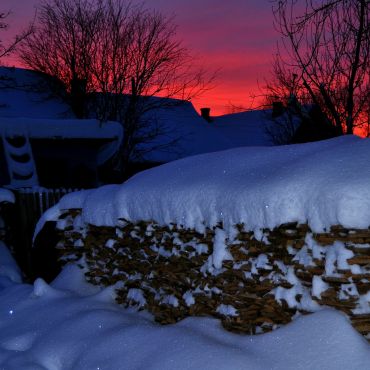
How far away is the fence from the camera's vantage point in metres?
11.0

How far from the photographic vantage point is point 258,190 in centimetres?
502

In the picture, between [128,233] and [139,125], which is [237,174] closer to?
[128,233]

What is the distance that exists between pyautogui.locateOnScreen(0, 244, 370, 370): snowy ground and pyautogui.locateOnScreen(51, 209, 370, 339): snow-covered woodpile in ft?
0.54

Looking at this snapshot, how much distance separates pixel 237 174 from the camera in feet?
18.7

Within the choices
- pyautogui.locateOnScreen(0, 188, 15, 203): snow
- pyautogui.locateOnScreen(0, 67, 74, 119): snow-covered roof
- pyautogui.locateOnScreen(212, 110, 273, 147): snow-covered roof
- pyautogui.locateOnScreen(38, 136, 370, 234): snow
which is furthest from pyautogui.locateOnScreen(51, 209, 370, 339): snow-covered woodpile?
pyautogui.locateOnScreen(212, 110, 273, 147): snow-covered roof

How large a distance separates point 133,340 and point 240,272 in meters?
1.31

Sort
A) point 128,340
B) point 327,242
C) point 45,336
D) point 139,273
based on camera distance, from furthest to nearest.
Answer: point 139,273, point 45,336, point 128,340, point 327,242

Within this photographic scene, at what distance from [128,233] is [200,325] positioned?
1.92 metres

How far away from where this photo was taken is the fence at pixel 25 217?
11.0m

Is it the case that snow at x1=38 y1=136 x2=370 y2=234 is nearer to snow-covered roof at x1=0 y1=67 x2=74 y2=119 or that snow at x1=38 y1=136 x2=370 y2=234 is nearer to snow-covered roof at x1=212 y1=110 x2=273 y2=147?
snow-covered roof at x1=0 y1=67 x2=74 y2=119

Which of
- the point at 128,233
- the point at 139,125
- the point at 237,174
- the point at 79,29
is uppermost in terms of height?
the point at 79,29

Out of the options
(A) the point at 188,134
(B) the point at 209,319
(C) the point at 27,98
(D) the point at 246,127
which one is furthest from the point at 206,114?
(B) the point at 209,319

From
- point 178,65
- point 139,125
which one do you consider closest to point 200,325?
point 139,125

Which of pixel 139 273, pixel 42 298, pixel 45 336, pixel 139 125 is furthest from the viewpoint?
pixel 139 125
